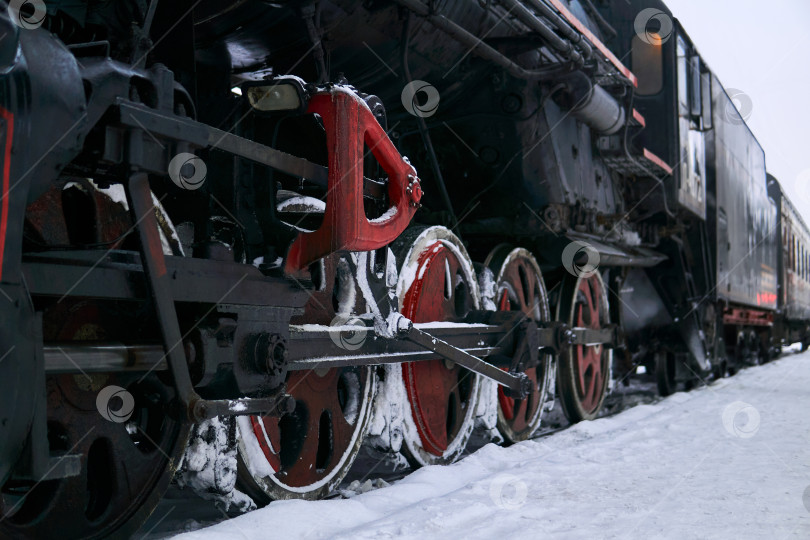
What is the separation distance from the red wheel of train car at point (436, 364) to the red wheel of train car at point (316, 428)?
37 centimetres

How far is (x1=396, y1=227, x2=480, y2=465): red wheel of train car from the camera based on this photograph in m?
3.34

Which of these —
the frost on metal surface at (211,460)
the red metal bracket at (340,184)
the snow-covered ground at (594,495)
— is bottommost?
the snow-covered ground at (594,495)

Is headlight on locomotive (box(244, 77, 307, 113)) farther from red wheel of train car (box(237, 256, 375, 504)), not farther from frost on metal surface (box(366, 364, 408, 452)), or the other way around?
frost on metal surface (box(366, 364, 408, 452))

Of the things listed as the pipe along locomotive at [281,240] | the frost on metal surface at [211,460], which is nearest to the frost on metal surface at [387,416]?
the pipe along locomotive at [281,240]

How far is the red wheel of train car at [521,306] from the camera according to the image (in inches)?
168

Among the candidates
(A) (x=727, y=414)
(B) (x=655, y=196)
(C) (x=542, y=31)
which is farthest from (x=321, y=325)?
(B) (x=655, y=196)

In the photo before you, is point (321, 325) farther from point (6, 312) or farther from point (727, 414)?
point (727, 414)

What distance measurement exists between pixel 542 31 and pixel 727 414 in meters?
3.19

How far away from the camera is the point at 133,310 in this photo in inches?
81.0

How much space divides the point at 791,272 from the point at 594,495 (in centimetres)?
1613

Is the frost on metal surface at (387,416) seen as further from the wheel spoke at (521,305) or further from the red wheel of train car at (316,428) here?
the wheel spoke at (521,305)

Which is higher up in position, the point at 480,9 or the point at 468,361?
the point at 480,9

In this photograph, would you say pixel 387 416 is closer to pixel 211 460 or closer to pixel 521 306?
pixel 211 460

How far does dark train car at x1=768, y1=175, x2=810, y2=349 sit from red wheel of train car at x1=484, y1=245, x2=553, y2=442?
11.4m
